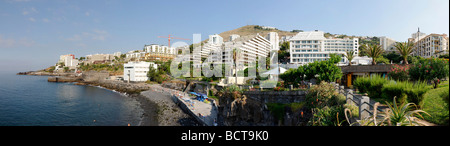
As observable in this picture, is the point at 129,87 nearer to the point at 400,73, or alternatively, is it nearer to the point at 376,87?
the point at 376,87

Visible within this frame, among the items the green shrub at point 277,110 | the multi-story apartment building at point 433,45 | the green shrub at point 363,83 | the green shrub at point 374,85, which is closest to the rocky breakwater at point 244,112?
the green shrub at point 277,110

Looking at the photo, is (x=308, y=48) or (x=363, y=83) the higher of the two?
(x=308, y=48)

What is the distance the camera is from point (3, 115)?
27844 mm

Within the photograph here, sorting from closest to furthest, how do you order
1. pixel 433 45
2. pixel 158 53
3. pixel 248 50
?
1. pixel 433 45
2. pixel 248 50
3. pixel 158 53

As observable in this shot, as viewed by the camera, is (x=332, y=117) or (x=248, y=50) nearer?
(x=332, y=117)

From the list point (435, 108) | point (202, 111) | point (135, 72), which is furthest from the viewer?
point (135, 72)

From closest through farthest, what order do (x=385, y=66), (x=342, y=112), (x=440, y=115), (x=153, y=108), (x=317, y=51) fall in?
(x=440, y=115), (x=342, y=112), (x=385, y=66), (x=153, y=108), (x=317, y=51)

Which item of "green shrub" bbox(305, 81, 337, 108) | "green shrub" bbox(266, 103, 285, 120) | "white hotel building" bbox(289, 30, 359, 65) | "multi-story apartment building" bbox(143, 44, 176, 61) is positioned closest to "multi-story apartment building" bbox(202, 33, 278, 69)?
"white hotel building" bbox(289, 30, 359, 65)

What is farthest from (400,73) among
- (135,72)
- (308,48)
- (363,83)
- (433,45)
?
(135,72)

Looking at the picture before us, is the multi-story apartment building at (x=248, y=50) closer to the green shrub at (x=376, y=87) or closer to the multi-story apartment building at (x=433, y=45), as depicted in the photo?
the multi-story apartment building at (x=433, y=45)

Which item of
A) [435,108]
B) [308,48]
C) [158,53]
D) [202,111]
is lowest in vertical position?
[202,111]
